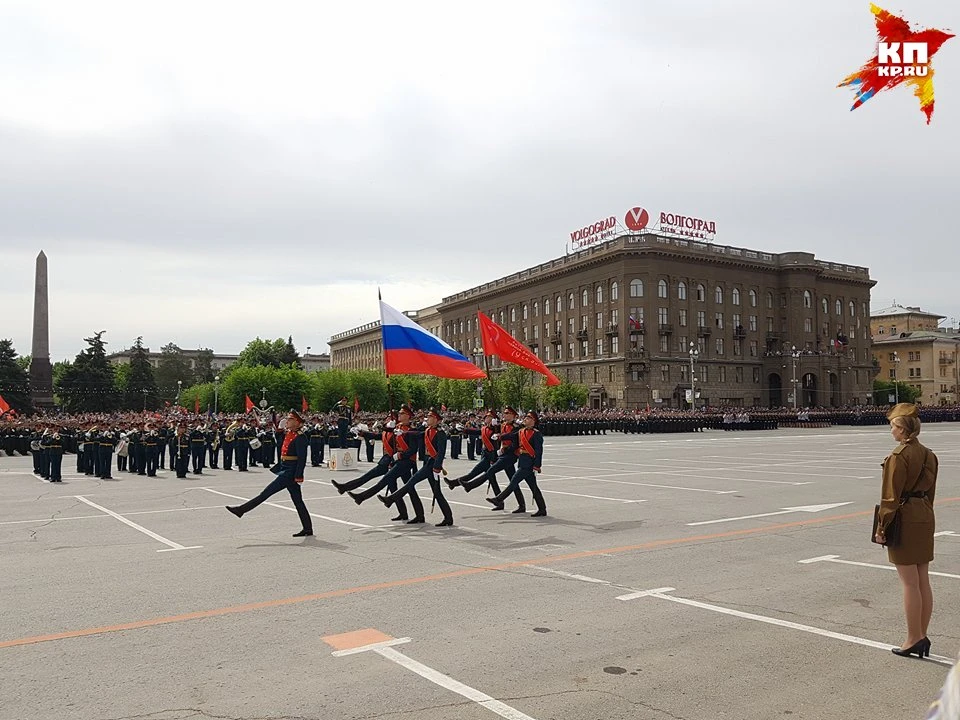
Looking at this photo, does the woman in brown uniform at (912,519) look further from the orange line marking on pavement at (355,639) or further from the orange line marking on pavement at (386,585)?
the orange line marking on pavement at (386,585)

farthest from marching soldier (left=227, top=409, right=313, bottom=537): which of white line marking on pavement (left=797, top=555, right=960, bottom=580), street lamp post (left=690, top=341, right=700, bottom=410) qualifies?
street lamp post (left=690, top=341, right=700, bottom=410)

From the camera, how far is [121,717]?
4922mm

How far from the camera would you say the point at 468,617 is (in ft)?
23.4

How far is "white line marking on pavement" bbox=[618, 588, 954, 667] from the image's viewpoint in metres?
6.24

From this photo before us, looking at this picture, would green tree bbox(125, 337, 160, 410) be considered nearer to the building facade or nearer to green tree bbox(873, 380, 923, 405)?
the building facade

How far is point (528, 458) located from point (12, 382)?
75.7m

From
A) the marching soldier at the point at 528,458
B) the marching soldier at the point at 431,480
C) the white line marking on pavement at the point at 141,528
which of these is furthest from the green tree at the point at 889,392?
the white line marking on pavement at the point at 141,528

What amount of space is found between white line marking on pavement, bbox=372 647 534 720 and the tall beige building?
75508mm

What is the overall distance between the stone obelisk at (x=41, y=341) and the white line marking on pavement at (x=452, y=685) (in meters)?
55.0

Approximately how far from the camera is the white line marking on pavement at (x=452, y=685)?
16.2ft

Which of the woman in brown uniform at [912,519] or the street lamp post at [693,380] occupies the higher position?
the street lamp post at [693,380]

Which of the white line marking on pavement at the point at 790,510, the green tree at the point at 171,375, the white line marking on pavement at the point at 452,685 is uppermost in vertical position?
the green tree at the point at 171,375

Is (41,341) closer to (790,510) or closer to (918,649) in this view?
(790,510)

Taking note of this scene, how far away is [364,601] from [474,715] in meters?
3.01
